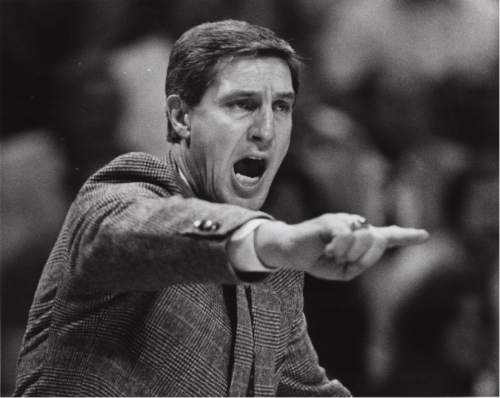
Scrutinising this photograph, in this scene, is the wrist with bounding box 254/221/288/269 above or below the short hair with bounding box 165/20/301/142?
below

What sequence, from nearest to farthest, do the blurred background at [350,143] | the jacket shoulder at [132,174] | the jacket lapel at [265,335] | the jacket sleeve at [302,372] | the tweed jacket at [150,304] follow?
the tweed jacket at [150,304]
the jacket shoulder at [132,174]
the jacket lapel at [265,335]
the jacket sleeve at [302,372]
the blurred background at [350,143]

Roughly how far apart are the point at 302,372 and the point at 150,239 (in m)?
0.49

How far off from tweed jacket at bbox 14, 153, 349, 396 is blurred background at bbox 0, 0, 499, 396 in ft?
1.76

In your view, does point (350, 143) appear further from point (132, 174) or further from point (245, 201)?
point (132, 174)

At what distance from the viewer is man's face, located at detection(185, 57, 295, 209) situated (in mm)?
1063

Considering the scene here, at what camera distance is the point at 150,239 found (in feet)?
2.62

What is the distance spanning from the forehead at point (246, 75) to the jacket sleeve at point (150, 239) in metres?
0.23

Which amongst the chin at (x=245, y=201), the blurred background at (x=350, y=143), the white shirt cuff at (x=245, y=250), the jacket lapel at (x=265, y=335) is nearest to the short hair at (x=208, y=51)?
the chin at (x=245, y=201)

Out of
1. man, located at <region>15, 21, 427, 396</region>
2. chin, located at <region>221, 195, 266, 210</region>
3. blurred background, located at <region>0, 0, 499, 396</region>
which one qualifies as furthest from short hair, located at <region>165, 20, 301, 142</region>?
blurred background, located at <region>0, 0, 499, 396</region>

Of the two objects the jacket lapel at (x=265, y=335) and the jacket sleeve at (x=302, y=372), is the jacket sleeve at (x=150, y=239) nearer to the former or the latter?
the jacket lapel at (x=265, y=335)

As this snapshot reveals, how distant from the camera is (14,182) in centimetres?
168

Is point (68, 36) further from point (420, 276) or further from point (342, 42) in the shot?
point (420, 276)

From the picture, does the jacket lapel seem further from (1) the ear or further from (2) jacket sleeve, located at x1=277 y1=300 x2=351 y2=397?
(1) the ear

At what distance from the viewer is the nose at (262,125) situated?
42.4 inches
